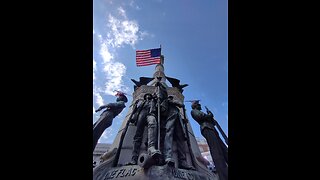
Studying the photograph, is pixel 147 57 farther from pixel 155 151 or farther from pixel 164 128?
pixel 155 151

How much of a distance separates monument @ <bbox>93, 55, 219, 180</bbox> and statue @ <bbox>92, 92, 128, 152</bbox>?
3.35 ft

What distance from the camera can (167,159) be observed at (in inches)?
455

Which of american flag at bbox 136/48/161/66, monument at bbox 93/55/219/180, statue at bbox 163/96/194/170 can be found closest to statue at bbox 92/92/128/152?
monument at bbox 93/55/219/180

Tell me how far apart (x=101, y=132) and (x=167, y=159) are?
4341 mm

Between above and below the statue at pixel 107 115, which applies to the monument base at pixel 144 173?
below

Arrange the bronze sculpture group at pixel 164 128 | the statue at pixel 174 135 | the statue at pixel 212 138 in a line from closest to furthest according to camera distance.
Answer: the statue at pixel 212 138, the bronze sculpture group at pixel 164 128, the statue at pixel 174 135

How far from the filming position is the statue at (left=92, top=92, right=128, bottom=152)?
13.6m

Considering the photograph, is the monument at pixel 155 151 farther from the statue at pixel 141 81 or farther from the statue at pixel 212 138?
the statue at pixel 141 81

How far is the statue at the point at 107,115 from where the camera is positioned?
13.6 metres

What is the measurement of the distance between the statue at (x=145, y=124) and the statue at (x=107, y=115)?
3.51 feet

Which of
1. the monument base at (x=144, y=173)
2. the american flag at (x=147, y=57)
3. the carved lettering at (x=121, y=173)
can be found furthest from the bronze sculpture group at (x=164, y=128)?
the american flag at (x=147, y=57)

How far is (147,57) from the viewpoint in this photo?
20.7 metres
